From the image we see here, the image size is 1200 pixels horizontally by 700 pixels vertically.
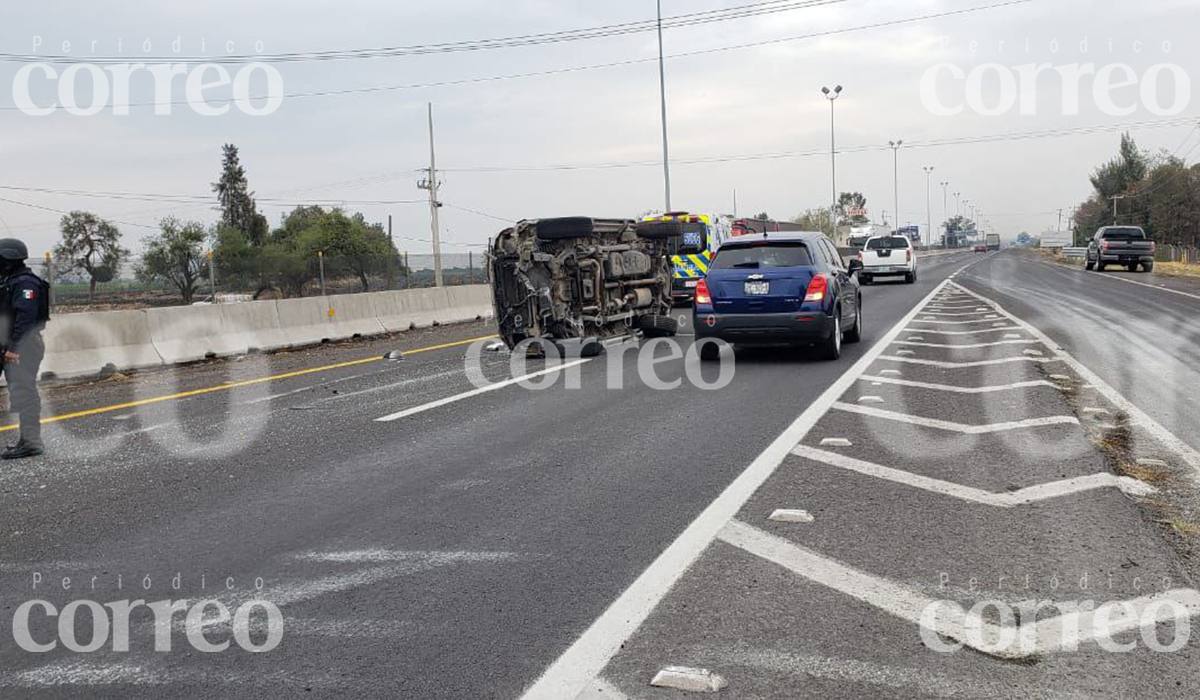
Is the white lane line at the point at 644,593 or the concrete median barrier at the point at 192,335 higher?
the concrete median barrier at the point at 192,335

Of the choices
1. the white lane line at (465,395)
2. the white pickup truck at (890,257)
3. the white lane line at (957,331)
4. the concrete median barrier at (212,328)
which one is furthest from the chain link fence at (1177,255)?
the white lane line at (465,395)

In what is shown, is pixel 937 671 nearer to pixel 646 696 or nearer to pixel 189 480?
pixel 646 696

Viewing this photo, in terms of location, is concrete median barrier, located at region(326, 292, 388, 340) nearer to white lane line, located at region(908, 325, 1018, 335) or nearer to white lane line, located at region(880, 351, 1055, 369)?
white lane line, located at region(908, 325, 1018, 335)

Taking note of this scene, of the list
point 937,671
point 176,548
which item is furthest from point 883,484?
point 176,548

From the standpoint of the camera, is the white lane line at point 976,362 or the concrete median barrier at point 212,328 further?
the concrete median barrier at point 212,328

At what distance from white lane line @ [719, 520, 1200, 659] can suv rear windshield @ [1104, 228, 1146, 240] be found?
42063mm

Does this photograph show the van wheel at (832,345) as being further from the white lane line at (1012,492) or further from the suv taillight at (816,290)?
the white lane line at (1012,492)

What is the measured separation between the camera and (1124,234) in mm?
41312

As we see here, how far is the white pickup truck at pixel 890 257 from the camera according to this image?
36.7 m

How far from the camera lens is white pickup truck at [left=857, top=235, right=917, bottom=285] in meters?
36.7

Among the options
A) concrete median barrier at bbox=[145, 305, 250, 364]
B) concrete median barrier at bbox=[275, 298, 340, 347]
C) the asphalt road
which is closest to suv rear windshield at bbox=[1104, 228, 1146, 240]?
the asphalt road

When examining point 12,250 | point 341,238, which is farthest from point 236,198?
point 12,250

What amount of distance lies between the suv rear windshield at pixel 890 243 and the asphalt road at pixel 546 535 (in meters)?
27.0

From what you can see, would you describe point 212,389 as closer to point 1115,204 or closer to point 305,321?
point 305,321
